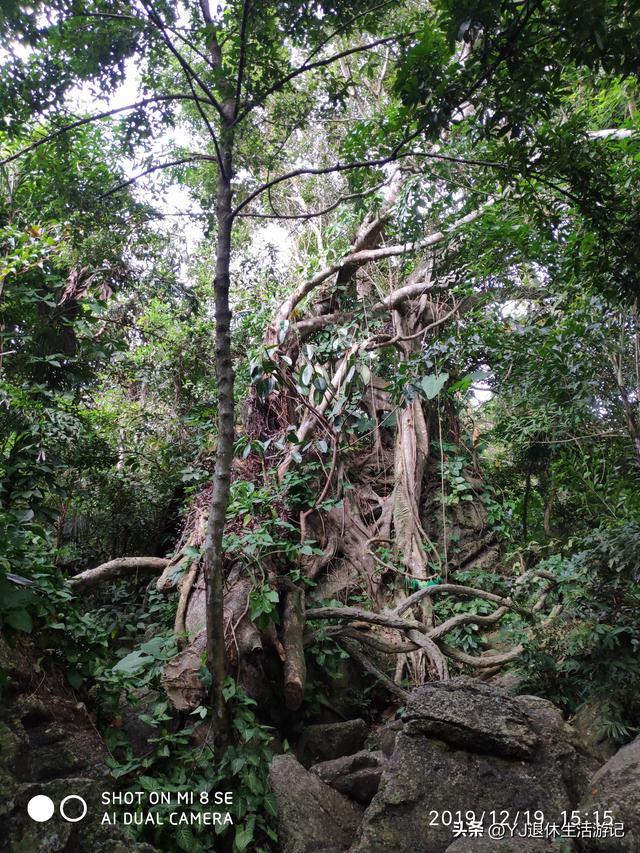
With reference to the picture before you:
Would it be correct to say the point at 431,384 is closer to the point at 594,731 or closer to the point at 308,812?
the point at 594,731

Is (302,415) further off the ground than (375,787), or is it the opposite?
(302,415)

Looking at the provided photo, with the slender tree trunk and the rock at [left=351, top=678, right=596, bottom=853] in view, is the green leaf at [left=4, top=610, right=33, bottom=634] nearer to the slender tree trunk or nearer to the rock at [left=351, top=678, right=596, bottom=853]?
the slender tree trunk

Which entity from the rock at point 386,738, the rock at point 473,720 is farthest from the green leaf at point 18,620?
the rock at point 386,738

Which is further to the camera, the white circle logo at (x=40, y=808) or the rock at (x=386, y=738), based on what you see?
the rock at (x=386, y=738)

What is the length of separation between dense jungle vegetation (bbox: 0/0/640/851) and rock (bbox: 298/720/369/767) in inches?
7.6

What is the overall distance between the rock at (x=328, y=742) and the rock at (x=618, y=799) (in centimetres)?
192

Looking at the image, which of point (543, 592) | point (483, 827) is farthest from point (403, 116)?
point (543, 592)

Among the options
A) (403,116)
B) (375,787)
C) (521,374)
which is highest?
(403,116)

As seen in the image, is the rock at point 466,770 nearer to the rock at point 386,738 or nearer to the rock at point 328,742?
the rock at point 386,738

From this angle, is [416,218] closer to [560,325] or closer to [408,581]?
[560,325]

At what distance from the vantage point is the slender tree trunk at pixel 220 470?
2773 mm

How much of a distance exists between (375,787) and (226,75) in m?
4.12

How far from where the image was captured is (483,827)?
8.53ft

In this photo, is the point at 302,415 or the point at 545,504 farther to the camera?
the point at 545,504
